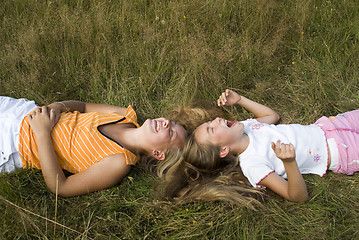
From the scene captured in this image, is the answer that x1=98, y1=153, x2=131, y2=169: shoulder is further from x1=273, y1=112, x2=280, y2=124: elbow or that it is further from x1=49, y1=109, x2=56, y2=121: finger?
x1=273, y1=112, x2=280, y2=124: elbow

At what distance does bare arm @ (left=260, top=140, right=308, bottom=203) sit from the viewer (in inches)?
99.7

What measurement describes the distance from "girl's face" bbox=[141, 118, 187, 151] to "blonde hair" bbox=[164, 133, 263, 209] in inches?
3.9

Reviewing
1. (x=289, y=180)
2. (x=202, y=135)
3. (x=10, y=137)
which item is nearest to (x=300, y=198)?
(x=289, y=180)

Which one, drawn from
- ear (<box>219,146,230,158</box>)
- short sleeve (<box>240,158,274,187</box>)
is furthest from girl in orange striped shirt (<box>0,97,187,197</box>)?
short sleeve (<box>240,158,274,187</box>)

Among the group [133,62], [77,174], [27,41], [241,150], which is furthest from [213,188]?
[27,41]

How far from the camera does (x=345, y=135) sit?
3.18m

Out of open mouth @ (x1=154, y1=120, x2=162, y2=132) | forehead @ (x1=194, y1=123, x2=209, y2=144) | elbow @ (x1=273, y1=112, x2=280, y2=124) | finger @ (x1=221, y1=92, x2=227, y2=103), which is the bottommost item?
elbow @ (x1=273, y1=112, x2=280, y2=124)

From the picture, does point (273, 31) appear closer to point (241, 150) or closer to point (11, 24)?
point (241, 150)

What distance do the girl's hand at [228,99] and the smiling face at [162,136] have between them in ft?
1.87

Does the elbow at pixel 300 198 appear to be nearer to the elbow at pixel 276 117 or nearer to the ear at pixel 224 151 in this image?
the ear at pixel 224 151

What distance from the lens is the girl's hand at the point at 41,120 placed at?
118 inches

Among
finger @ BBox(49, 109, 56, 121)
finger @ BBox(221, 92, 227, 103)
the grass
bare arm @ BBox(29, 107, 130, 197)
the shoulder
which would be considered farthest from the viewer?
the grass

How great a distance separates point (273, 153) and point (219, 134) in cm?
47

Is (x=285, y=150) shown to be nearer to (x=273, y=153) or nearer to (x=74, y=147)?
(x=273, y=153)
